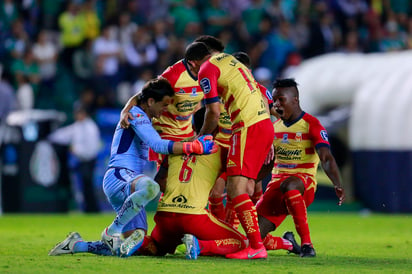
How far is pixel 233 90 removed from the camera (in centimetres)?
888

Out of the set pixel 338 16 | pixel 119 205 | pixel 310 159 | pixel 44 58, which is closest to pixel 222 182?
pixel 310 159

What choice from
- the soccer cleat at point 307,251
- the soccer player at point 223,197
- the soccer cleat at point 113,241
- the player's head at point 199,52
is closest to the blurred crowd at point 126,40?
the soccer player at point 223,197

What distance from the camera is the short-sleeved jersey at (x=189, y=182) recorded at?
28.7ft

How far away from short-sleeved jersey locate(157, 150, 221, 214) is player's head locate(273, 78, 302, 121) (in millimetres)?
1068

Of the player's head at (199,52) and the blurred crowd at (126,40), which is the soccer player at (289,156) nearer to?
the player's head at (199,52)

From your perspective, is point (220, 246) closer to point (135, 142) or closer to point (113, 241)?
point (113, 241)

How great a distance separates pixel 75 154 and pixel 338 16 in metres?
8.43

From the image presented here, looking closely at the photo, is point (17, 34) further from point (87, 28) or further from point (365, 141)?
point (365, 141)

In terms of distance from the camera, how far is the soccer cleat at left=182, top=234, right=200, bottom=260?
849 centimetres

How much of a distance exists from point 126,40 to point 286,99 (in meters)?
10.8

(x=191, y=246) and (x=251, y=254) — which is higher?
(x=191, y=246)

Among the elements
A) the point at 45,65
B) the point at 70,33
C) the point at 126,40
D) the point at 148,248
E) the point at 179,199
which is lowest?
the point at 148,248

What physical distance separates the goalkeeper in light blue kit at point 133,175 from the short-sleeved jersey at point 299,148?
1332 mm

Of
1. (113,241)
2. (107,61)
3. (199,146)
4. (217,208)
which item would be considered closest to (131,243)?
(113,241)
